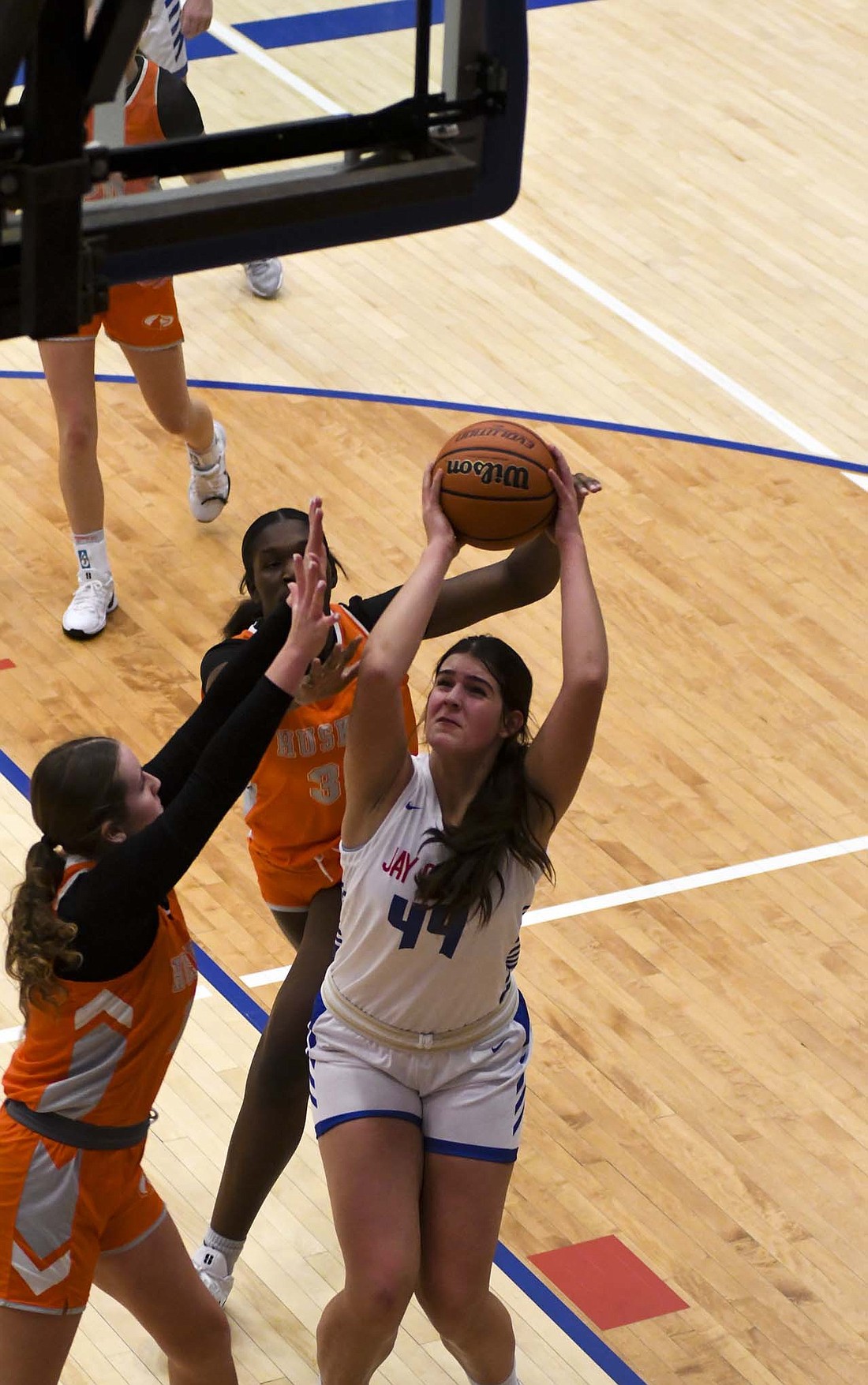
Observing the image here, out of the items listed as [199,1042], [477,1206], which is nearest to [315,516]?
[477,1206]

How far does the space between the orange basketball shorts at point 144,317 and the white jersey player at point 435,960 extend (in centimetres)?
313

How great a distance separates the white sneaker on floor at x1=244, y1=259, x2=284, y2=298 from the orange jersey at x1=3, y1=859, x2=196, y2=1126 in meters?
5.76

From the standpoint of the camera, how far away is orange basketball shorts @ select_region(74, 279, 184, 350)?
285 inches

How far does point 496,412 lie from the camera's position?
8.74 m

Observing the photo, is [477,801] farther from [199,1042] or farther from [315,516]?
[199,1042]

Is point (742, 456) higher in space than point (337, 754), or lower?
lower

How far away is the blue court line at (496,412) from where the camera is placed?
28.3ft

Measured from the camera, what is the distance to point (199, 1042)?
5.88 m

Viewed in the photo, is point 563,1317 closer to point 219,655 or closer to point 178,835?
point 219,655

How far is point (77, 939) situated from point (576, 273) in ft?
21.2

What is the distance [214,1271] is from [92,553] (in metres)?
3.10

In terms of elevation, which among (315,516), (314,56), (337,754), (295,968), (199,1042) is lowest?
(199,1042)

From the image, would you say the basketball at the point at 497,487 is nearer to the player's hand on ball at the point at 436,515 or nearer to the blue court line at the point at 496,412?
the player's hand on ball at the point at 436,515

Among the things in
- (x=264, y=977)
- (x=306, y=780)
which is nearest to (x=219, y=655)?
(x=306, y=780)
